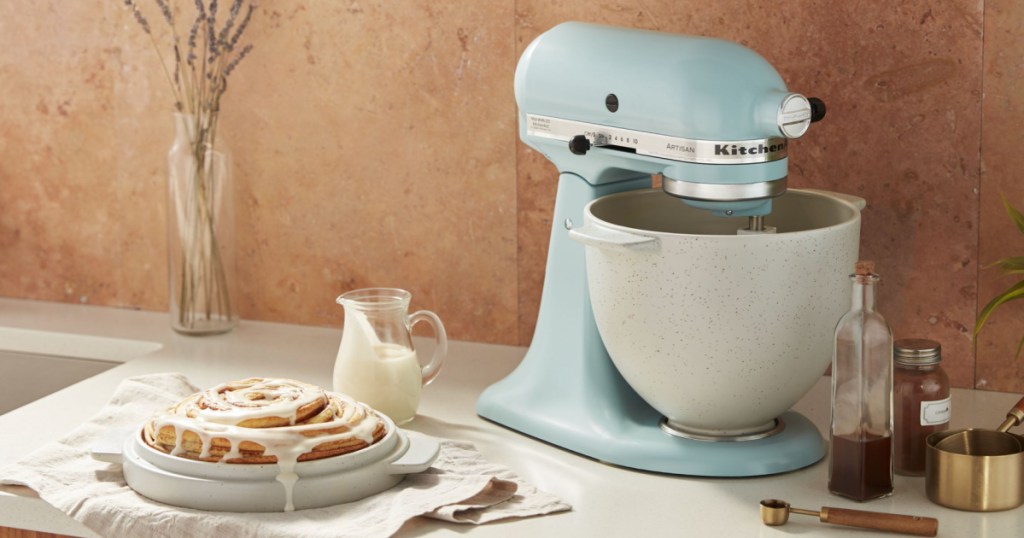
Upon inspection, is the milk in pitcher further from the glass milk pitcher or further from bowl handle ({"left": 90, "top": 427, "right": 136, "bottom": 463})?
bowl handle ({"left": 90, "top": 427, "right": 136, "bottom": 463})

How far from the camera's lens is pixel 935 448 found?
1191mm

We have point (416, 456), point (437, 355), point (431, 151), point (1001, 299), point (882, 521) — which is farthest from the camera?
point (431, 151)

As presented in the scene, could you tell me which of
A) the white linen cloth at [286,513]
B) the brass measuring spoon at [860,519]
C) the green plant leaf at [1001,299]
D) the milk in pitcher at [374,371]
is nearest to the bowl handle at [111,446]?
the white linen cloth at [286,513]

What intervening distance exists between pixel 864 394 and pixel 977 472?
0.12 metres

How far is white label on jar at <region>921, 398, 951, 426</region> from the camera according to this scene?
1.25 metres

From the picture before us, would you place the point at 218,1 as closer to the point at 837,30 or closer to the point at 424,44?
the point at 424,44

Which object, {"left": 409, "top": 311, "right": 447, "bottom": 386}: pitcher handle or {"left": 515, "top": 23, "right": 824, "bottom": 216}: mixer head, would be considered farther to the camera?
{"left": 409, "top": 311, "right": 447, "bottom": 386}: pitcher handle

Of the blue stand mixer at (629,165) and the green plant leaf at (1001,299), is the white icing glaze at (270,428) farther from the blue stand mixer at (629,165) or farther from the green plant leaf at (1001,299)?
the green plant leaf at (1001,299)

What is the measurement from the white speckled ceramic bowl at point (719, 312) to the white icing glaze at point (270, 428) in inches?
10.4

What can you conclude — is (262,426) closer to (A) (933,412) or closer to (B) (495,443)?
(B) (495,443)

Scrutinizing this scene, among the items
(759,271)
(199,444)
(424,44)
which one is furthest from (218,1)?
(759,271)

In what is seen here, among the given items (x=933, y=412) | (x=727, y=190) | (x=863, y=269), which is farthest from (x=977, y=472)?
(x=727, y=190)

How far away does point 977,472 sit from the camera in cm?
117

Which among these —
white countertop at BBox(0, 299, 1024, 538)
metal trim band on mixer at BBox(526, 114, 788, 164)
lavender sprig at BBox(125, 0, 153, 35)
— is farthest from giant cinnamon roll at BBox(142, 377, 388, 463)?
lavender sprig at BBox(125, 0, 153, 35)
